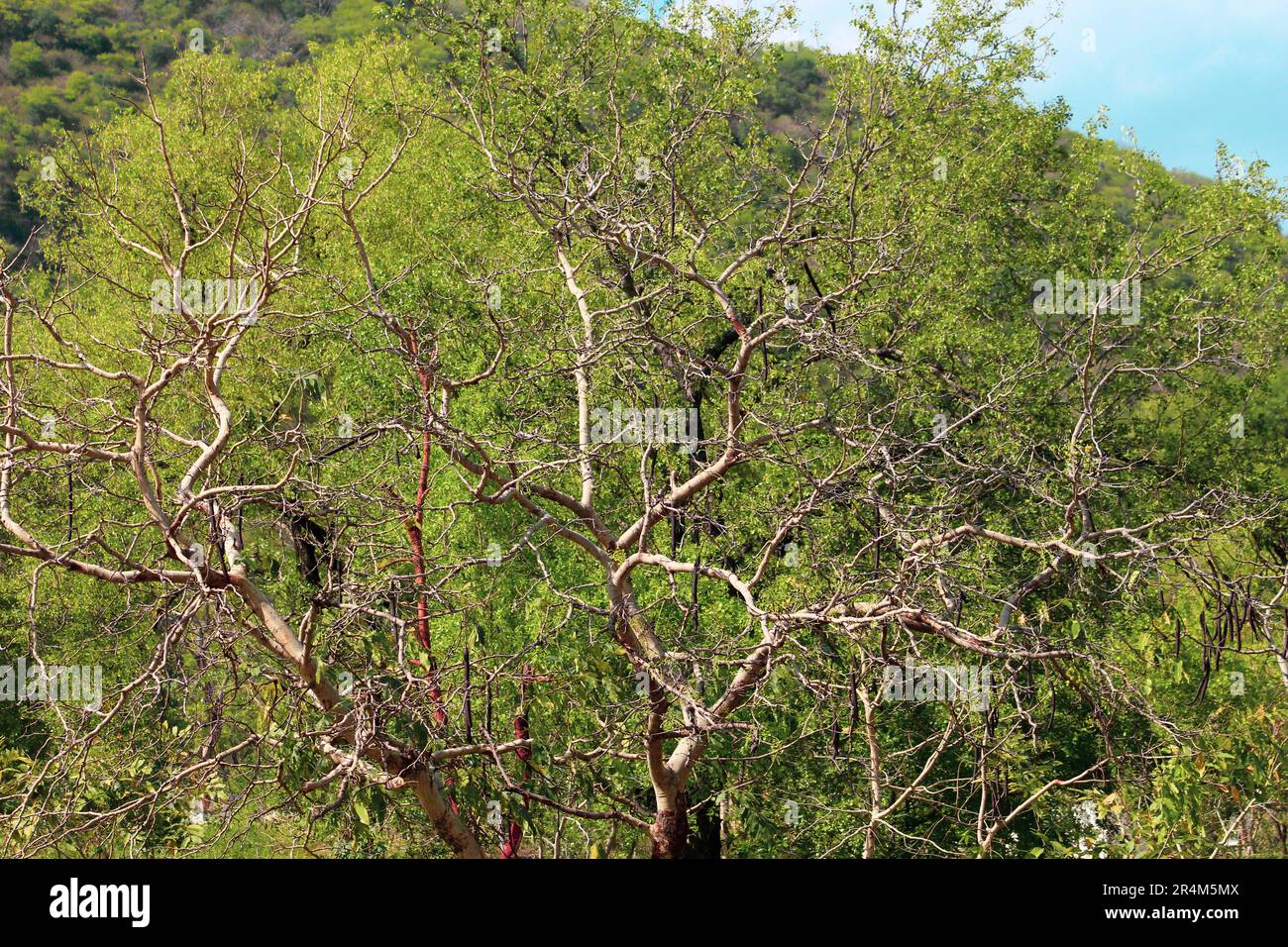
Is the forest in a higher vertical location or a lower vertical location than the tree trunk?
higher

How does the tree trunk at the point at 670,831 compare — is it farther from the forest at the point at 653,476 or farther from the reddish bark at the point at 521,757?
the reddish bark at the point at 521,757

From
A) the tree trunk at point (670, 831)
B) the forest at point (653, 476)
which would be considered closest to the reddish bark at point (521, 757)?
the forest at point (653, 476)

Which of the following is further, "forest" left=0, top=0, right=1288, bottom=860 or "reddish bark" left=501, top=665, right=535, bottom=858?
"reddish bark" left=501, top=665, right=535, bottom=858

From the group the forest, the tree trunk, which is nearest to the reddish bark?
the forest

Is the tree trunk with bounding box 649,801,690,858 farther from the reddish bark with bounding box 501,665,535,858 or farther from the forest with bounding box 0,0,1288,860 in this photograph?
the reddish bark with bounding box 501,665,535,858

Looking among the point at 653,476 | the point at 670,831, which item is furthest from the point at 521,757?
the point at 653,476

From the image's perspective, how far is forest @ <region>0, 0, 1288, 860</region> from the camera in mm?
6074

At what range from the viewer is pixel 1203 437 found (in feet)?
53.3

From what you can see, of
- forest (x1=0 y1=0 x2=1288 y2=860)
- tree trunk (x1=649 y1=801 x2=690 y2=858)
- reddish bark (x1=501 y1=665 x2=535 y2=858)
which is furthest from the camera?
tree trunk (x1=649 y1=801 x2=690 y2=858)

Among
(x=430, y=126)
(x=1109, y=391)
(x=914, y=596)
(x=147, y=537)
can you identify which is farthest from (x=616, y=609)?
(x=430, y=126)

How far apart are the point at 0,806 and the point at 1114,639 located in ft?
31.0

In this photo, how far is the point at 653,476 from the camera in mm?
8516

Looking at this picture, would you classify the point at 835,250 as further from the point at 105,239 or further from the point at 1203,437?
the point at 105,239

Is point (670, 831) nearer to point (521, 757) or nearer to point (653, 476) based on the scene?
point (521, 757)
